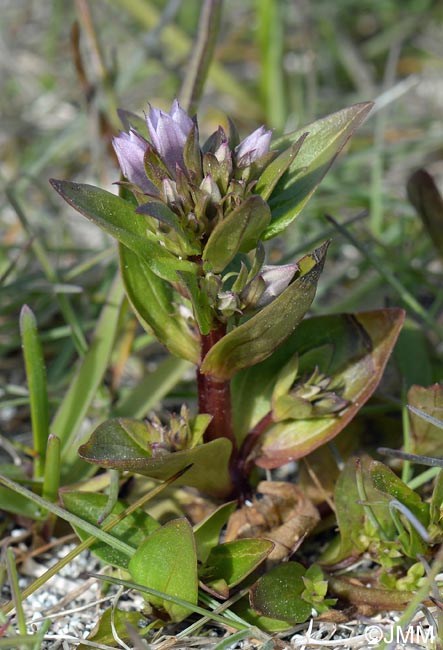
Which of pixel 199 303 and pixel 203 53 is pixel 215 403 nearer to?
pixel 199 303

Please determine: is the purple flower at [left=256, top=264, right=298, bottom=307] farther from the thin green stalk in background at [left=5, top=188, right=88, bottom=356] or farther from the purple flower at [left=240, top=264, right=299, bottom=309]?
the thin green stalk in background at [left=5, top=188, right=88, bottom=356]

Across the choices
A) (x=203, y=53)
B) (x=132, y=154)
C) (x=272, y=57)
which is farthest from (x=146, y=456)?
(x=272, y=57)

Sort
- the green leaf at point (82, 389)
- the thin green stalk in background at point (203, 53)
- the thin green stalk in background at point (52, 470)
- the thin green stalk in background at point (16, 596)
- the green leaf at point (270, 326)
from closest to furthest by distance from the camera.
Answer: the thin green stalk in background at point (16, 596) → the green leaf at point (270, 326) → the thin green stalk in background at point (52, 470) → the green leaf at point (82, 389) → the thin green stalk in background at point (203, 53)

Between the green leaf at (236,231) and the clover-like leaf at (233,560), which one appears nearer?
the green leaf at (236,231)

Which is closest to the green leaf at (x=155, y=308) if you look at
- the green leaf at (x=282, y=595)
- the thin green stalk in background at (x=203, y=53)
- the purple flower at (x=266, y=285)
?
the purple flower at (x=266, y=285)

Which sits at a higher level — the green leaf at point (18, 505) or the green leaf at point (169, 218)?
the green leaf at point (169, 218)

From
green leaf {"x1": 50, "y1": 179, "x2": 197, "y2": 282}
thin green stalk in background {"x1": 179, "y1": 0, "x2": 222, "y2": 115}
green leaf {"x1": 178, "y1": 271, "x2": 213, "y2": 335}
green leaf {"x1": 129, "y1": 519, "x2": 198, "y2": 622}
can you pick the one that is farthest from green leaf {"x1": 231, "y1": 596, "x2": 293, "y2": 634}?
thin green stalk in background {"x1": 179, "y1": 0, "x2": 222, "y2": 115}

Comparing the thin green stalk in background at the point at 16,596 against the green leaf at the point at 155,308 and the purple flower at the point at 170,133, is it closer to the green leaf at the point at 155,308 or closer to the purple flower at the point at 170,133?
the green leaf at the point at 155,308

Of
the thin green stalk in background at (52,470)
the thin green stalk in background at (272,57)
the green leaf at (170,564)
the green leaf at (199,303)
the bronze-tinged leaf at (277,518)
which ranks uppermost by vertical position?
the thin green stalk in background at (272,57)
